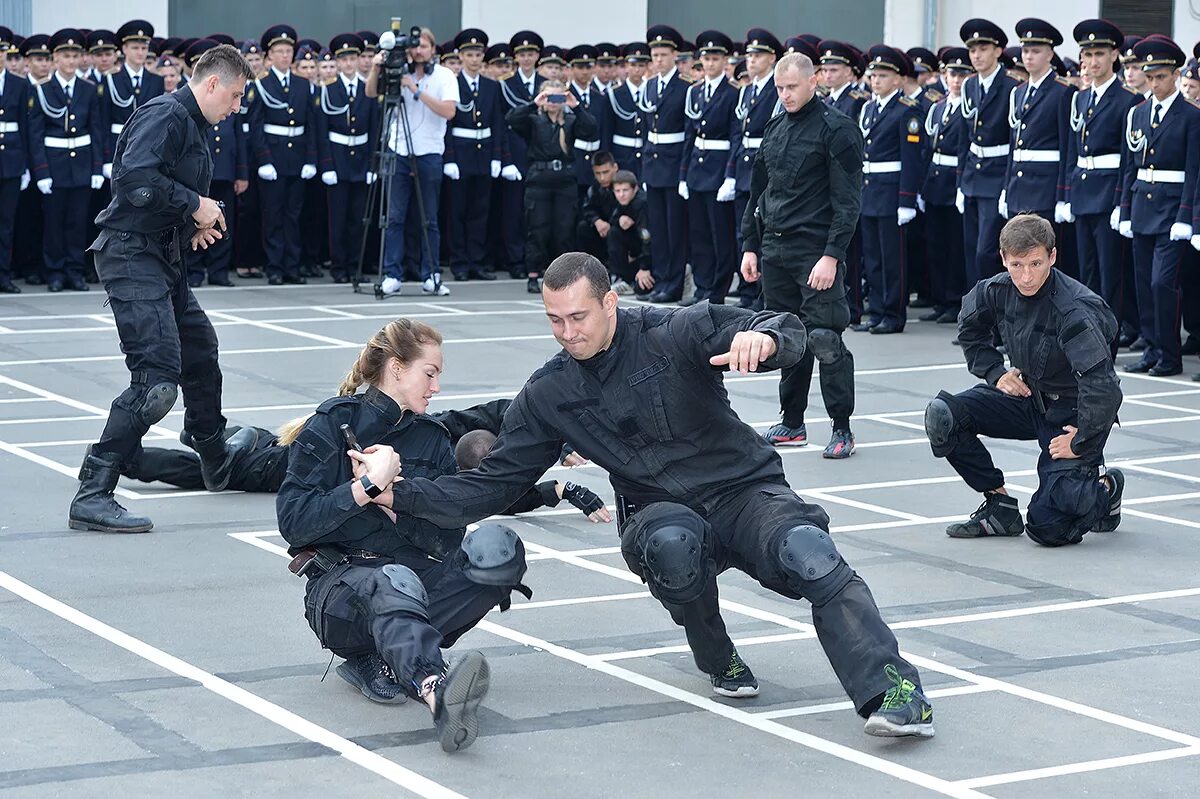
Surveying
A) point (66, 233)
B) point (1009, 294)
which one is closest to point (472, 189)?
point (66, 233)

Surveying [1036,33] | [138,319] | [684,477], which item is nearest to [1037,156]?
[1036,33]

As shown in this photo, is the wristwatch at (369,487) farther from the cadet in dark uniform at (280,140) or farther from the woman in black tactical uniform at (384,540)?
the cadet in dark uniform at (280,140)

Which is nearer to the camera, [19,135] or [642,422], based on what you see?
[642,422]

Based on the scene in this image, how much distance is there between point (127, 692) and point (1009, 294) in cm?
427

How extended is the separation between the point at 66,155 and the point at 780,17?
38.3 ft

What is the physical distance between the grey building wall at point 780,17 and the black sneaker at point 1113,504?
57.3 ft

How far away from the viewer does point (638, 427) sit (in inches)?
222

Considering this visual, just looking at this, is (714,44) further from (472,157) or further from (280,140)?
(280,140)

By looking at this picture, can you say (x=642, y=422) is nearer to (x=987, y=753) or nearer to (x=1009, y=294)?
(x=987, y=753)

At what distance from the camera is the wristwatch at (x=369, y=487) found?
5.47 metres

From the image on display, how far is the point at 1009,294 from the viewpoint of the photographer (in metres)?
8.23

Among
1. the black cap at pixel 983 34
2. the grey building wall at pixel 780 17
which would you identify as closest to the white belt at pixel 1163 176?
the black cap at pixel 983 34

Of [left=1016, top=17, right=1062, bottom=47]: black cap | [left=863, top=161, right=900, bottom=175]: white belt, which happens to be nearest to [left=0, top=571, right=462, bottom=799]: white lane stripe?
[left=1016, top=17, right=1062, bottom=47]: black cap

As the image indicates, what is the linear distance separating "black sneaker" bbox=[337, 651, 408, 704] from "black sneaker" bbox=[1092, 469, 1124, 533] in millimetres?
3776
